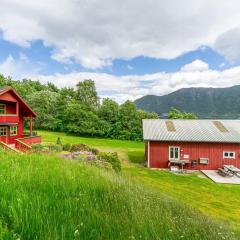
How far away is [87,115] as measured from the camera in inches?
1927

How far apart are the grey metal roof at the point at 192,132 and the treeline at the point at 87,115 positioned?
805 inches

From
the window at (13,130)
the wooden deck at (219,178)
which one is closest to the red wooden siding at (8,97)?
the window at (13,130)

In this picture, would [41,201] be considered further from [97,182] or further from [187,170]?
[187,170]

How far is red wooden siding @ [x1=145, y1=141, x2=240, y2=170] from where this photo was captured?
23.2m

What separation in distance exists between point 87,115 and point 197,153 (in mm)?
29721

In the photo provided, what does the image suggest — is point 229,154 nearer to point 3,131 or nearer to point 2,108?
point 3,131

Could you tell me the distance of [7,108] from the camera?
24.9 metres

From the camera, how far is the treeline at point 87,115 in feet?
157

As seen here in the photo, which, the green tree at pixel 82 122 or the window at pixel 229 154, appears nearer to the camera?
the window at pixel 229 154

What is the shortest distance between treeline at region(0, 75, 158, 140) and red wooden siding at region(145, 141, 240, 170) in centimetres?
2341

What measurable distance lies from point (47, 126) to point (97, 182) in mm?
52585

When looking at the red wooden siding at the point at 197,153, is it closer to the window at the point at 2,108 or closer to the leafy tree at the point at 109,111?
the window at the point at 2,108

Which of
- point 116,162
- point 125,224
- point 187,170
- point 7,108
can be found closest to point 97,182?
point 125,224

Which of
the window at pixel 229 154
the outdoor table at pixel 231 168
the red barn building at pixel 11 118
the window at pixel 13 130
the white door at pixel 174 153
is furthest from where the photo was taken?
the window at pixel 13 130
